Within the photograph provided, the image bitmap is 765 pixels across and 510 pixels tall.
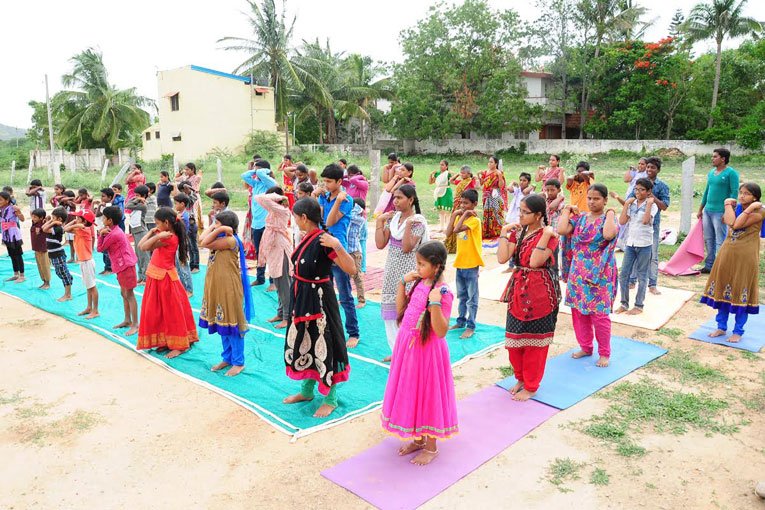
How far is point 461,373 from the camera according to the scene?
5.06 metres

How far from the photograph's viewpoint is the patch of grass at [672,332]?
5.84 meters

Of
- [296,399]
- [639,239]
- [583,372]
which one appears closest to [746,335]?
[639,239]

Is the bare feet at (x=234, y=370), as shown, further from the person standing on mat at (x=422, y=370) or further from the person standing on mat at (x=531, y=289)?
the person standing on mat at (x=531, y=289)

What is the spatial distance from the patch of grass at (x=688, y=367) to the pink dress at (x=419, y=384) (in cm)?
249

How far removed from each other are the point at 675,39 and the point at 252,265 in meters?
27.7

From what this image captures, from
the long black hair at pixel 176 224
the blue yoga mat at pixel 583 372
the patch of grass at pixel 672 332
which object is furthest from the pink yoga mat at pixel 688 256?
the long black hair at pixel 176 224

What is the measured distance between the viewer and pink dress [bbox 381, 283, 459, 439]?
344 centimetres

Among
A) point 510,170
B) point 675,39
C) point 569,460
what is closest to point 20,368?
point 569,460

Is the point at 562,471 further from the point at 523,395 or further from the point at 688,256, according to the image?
the point at 688,256

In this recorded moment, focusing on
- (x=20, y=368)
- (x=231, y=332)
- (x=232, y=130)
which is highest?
(x=232, y=130)

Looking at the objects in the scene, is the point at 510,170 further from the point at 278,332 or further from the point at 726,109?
the point at 278,332

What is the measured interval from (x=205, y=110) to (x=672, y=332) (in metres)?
26.0

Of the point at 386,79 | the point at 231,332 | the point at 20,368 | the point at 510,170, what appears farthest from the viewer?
the point at 386,79

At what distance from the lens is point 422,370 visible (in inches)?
136
